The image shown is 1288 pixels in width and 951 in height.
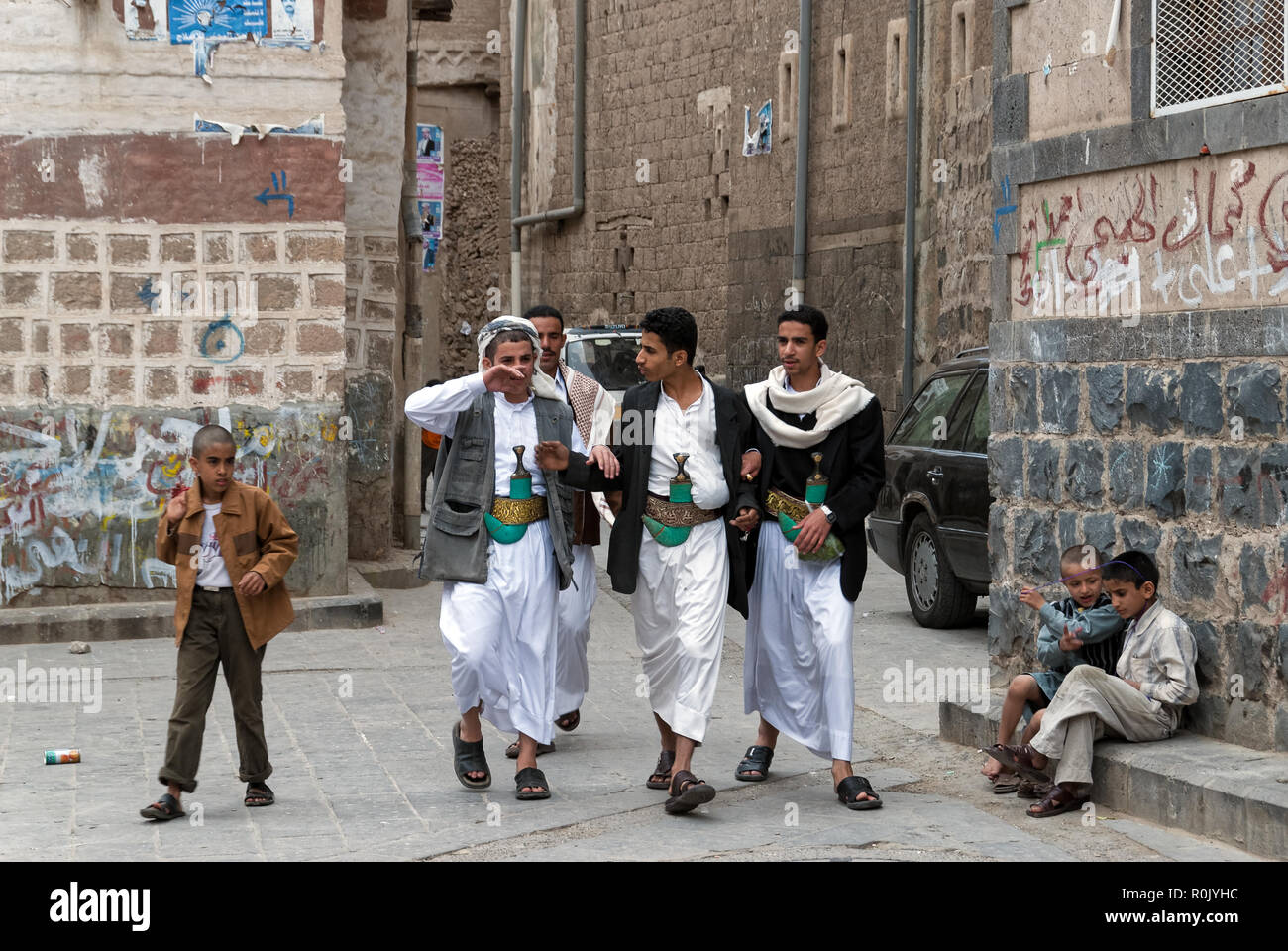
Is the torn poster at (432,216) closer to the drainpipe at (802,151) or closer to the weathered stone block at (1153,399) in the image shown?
the drainpipe at (802,151)

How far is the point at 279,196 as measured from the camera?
11461 millimetres

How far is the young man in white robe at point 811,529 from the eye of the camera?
686 centimetres

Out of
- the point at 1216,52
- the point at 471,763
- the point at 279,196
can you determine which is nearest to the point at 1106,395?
the point at 1216,52

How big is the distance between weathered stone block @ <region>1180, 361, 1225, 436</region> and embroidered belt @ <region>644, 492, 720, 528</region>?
1904 mm

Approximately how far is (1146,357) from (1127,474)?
483 millimetres

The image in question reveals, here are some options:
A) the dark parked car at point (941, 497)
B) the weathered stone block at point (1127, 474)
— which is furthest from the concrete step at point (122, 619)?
the weathered stone block at point (1127, 474)

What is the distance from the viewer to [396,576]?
13727mm

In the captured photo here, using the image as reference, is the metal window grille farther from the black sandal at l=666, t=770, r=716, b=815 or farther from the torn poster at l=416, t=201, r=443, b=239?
the torn poster at l=416, t=201, r=443, b=239

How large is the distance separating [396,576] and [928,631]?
4308mm

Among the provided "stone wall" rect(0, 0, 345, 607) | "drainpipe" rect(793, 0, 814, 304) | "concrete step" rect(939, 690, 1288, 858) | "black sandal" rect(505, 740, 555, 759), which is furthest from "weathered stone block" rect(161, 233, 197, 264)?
"drainpipe" rect(793, 0, 814, 304)

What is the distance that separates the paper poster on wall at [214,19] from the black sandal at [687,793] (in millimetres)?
6785

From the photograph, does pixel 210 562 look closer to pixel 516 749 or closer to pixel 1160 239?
pixel 516 749

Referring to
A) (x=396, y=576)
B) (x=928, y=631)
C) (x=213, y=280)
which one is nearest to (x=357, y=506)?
(x=396, y=576)

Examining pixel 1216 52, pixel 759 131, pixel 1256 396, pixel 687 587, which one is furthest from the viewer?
pixel 759 131
